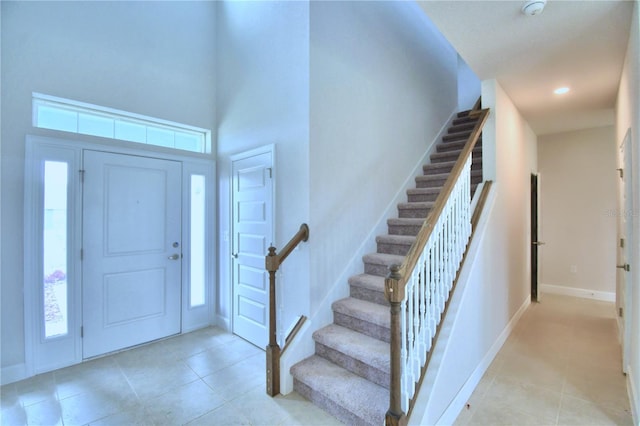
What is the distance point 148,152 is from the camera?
10.7 ft

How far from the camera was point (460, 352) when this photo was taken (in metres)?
2.09

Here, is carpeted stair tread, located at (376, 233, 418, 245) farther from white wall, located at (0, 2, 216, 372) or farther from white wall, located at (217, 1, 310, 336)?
white wall, located at (0, 2, 216, 372)

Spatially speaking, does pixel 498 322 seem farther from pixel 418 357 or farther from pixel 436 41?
pixel 436 41

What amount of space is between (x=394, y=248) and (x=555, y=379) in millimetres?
1655

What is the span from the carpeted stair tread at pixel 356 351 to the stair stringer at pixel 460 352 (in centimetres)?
33

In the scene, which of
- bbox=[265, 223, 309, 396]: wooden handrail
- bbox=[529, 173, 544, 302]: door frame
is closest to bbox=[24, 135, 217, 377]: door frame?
bbox=[265, 223, 309, 396]: wooden handrail

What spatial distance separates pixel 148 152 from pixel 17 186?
1.10 meters

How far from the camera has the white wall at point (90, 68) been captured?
2.49 m

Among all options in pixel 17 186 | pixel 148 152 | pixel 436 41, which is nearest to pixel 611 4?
pixel 436 41

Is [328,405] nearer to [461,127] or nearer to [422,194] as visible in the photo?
[422,194]

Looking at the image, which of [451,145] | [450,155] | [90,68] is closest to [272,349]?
[90,68]

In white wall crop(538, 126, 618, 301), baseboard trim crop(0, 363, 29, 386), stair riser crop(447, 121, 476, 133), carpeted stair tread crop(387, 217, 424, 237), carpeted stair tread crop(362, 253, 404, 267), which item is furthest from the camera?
white wall crop(538, 126, 618, 301)

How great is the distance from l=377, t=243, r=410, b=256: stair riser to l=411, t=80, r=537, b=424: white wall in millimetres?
698

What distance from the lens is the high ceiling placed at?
1.93m
